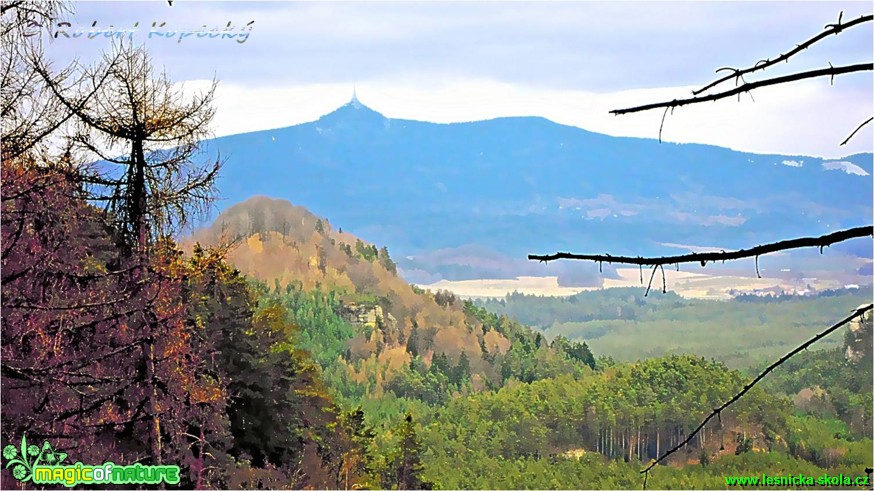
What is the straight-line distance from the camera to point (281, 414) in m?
7.86

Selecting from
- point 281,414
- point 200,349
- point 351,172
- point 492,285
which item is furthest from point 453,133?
Answer: point 200,349

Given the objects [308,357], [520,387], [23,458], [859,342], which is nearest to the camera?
[23,458]

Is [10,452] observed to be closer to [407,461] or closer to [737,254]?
[737,254]

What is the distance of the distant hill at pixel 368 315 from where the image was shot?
14.7 meters

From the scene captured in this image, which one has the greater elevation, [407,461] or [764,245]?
[764,245]

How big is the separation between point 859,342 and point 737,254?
13.8 m

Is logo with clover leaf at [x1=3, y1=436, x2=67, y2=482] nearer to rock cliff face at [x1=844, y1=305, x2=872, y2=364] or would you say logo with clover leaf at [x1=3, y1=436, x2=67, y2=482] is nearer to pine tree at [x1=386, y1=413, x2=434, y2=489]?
pine tree at [x1=386, y1=413, x2=434, y2=489]

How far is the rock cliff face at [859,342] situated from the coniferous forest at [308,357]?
0.07m

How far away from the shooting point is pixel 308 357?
1005 cm

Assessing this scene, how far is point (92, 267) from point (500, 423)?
8984 millimetres

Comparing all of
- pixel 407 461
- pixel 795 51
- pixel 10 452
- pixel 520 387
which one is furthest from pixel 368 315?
pixel 795 51

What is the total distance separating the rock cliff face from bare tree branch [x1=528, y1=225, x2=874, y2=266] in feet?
42.7

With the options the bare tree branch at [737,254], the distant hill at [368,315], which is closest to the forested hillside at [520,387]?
the distant hill at [368,315]

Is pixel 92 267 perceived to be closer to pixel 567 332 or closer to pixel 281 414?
pixel 281 414
